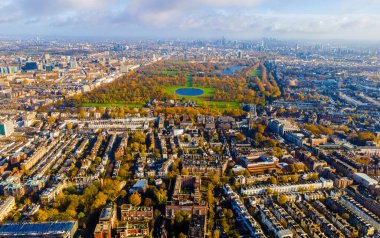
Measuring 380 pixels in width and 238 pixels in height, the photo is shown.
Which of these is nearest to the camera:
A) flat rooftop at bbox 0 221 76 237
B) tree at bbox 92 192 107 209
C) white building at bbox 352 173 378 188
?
flat rooftop at bbox 0 221 76 237

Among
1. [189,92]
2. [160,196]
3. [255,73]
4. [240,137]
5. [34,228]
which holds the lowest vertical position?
[34,228]

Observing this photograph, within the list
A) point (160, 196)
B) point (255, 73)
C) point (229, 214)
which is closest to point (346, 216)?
point (229, 214)

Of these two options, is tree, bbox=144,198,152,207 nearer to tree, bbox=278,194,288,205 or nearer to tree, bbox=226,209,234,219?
tree, bbox=226,209,234,219

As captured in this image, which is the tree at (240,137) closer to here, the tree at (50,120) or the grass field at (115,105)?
the grass field at (115,105)

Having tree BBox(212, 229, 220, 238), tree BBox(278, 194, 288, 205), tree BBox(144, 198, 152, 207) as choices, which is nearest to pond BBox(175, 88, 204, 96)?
tree BBox(278, 194, 288, 205)

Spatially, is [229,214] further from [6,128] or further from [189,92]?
[189,92]

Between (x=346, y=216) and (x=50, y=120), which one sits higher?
(x=50, y=120)

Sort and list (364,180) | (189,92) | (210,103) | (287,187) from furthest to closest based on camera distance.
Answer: (189,92) < (210,103) < (364,180) < (287,187)

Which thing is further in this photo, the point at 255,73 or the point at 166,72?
the point at 255,73

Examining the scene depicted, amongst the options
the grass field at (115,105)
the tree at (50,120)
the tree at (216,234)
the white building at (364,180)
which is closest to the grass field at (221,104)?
the grass field at (115,105)
